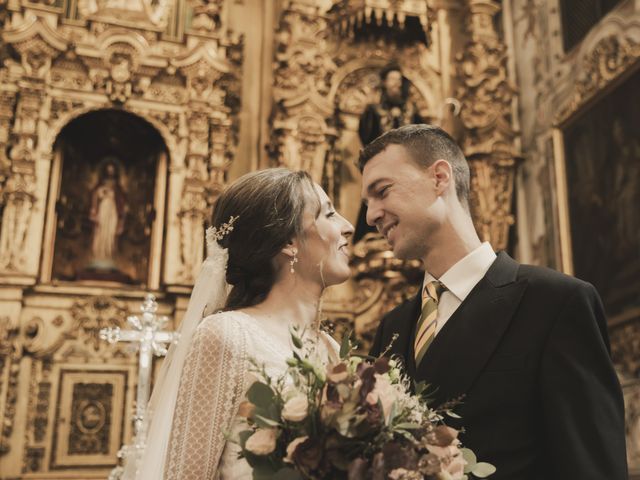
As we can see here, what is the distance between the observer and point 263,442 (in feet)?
5.66

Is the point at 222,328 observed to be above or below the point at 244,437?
above

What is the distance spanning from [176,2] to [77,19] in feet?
3.58

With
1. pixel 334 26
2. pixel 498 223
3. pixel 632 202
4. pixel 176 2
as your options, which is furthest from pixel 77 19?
pixel 632 202

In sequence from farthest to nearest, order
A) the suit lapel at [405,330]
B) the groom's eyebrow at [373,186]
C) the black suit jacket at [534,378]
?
the groom's eyebrow at [373,186], the suit lapel at [405,330], the black suit jacket at [534,378]

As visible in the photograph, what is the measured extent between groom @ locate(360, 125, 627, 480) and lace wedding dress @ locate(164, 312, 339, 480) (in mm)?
546

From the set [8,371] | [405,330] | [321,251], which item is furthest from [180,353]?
[8,371]

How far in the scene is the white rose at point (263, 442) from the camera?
1.72 meters

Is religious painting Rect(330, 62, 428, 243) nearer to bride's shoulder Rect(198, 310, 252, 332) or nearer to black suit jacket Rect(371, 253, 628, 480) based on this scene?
bride's shoulder Rect(198, 310, 252, 332)

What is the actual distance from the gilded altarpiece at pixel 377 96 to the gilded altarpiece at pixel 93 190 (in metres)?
0.79

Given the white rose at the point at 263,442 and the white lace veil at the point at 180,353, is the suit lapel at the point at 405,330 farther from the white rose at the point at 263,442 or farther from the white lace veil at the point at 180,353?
the white rose at the point at 263,442

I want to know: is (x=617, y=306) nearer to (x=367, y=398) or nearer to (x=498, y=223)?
(x=498, y=223)

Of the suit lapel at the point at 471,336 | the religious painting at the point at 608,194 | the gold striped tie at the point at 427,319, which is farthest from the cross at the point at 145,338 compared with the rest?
the religious painting at the point at 608,194

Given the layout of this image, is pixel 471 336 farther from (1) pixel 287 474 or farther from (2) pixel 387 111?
(2) pixel 387 111

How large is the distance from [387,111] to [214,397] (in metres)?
6.10
